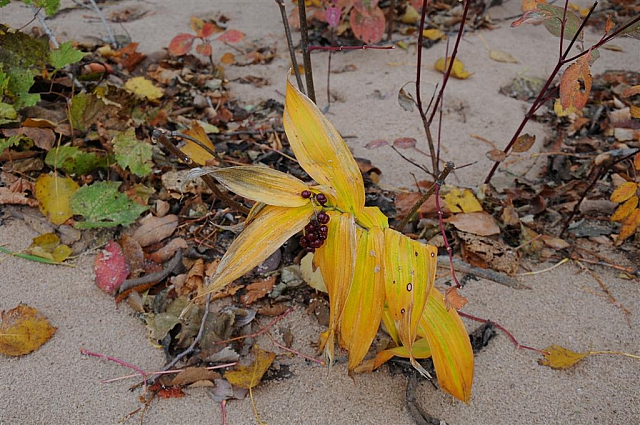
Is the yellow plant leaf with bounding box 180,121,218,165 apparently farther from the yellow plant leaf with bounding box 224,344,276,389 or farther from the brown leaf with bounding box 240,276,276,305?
the yellow plant leaf with bounding box 224,344,276,389

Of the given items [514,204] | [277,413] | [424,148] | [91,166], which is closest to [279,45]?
[424,148]

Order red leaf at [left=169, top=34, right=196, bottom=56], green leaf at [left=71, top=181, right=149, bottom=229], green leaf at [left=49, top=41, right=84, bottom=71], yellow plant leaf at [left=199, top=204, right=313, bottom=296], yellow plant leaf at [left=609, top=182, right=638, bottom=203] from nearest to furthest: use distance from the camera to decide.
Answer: yellow plant leaf at [left=199, top=204, right=313, bottom=296] < yellow plant leaf at [left=609, top=182, right=638, bottom=203] < green leaf at [left=71, top=181, right=149, bottom=229] < green leaf at [left=49, top=41, right=84, bottom=71] < red leaf at [left=169, top=34, right=196, bottom=56]

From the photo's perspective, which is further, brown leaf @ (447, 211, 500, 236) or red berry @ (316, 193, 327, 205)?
brown leaf @ (447, 211, 500, 236)

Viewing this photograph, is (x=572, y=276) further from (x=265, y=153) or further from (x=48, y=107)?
(x=48, y=107)

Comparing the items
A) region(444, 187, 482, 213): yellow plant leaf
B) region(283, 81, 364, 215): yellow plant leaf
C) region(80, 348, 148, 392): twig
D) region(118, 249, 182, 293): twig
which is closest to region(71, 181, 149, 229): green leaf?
region(118, 249, 182, 293): twig

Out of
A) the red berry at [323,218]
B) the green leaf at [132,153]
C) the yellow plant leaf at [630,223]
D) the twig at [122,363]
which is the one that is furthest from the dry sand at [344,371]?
the red berry at [323,218]

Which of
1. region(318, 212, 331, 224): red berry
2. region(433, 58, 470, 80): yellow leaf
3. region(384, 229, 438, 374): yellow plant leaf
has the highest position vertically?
region(318, 212, 331, 224): red berry

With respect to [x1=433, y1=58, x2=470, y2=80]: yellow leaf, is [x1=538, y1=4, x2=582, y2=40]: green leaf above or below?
above

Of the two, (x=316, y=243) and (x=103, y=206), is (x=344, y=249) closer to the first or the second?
A: (x=316, y=243)
